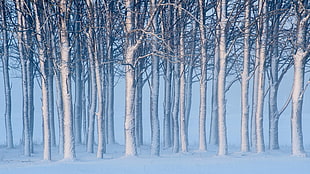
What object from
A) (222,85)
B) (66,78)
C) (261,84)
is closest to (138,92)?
(222,85)

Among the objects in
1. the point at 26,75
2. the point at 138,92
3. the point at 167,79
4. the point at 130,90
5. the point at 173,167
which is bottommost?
the point at 173,167

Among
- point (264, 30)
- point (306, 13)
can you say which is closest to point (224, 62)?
point (264, 30)

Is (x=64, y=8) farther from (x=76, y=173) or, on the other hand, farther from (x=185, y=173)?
(x=185, y=173)

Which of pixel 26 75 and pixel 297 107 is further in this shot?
pixel 26 75

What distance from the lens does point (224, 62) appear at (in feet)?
42.7

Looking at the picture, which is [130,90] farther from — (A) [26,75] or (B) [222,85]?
(A) [26,75]

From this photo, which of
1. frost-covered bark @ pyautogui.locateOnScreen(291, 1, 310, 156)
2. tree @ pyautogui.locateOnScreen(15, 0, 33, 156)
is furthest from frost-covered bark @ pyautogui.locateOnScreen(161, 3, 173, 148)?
tree @ pyautogui.locateOnScreen(15, 0, 33, 156)

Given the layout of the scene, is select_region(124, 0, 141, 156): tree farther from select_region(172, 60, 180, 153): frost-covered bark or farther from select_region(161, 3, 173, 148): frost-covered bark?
select_region(172, 60, 180, 153): frost-covered bark

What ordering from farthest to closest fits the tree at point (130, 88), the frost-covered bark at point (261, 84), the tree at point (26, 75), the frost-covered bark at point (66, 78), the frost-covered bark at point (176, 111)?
1. the frost-covered bark at point (176, 111)
2. the frost-covered bark at point (261, 84)
3. the tree at point (26, 75)
4. the tree at point (130, 88)
5. the frost-covered bark at point (66, 78)

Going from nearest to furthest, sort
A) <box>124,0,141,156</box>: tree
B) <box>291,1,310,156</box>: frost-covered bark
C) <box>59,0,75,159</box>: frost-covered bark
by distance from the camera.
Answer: <box>59,0,75,159</box>: frost-covered bark < <box>124,0,141,156</box>: tree < <box>291,1,310,156</box>: frost-covered bark

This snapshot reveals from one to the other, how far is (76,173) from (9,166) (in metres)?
2.59

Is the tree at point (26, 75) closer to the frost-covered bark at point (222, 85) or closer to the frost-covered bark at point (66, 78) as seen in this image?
the frost-covered bark at point (66, 78)

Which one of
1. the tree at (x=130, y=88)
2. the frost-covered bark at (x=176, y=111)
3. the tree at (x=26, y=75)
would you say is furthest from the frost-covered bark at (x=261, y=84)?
the tree at (x=26, y=75)

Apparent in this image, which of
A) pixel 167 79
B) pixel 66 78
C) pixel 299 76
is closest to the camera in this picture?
pixel 66 78
